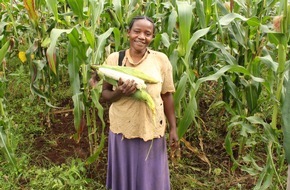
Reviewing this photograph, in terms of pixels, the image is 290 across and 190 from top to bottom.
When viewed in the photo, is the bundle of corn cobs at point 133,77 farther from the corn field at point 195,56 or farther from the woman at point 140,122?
the corn field at point 195,56

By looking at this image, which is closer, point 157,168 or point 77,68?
point 157,168

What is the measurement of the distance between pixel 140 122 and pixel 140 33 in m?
0.54

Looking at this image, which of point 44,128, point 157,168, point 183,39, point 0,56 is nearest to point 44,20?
point 0,56

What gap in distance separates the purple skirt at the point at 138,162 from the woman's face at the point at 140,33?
0.60m

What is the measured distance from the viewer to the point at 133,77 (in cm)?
200

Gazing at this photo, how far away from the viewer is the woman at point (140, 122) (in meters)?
2.08

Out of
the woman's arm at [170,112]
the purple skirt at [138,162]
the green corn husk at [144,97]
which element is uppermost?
the green corn husk at [144,97]

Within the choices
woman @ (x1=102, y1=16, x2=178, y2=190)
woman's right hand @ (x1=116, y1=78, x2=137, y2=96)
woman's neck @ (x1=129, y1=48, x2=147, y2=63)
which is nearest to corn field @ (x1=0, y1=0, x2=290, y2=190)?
woman @ (x1=102, y1=16, x2=178, y2=190)

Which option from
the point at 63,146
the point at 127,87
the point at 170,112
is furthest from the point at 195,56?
the point at 63,146

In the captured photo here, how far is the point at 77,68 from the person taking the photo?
2674 mm

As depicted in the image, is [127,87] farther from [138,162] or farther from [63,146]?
[63,146]

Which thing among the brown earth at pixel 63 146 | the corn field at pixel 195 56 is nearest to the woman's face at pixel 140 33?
the corn field at pixel 195 56

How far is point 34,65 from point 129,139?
1340mm

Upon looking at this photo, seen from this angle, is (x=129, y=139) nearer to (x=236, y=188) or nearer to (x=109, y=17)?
(x=236, y=188)
